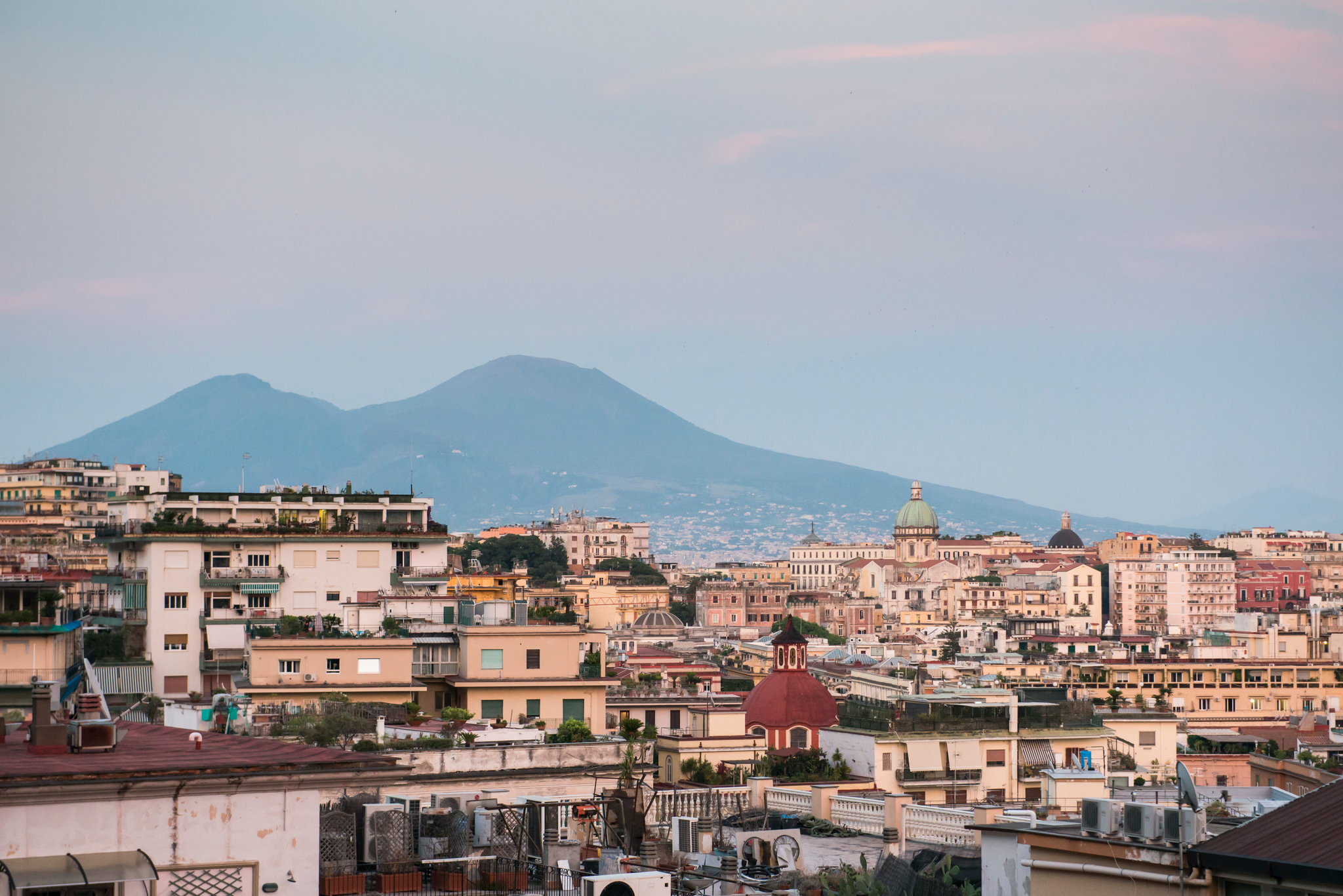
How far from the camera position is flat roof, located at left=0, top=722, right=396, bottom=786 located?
1191 cm

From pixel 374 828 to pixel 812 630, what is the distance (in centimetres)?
15691

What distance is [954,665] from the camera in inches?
3989

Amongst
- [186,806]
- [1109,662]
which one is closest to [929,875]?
[186,806]

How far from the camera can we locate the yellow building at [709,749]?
147 ft

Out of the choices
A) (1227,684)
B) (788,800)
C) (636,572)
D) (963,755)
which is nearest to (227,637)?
(963,755)

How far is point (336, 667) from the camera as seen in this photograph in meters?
41.5

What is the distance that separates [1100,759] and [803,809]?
18.3 metres

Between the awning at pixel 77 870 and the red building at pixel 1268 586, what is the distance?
181m

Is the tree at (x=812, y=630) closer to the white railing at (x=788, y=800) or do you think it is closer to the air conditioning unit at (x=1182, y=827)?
the white railing at (x=788, y=800)

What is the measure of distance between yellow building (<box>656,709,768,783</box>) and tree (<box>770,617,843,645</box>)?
103556mm

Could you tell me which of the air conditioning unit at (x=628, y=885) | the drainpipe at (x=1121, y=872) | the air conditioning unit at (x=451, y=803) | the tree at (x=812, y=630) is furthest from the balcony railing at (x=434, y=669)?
the tree at (x=812, y=630)

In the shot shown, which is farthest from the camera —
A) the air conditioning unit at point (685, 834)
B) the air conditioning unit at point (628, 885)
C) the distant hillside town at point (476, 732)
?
the air conditioning unit at point (685, 834)

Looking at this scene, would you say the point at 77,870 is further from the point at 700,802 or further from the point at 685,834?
the point at 700,802

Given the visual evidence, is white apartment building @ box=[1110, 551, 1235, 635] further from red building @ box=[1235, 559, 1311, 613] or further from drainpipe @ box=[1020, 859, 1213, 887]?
drainpipe @ box=[1020, 859, 1213, 887]
